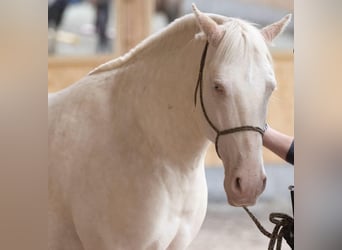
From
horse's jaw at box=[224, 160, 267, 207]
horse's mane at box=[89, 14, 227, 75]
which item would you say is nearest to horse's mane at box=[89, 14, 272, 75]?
horse's mane at box=[89, 14, 227, 75]

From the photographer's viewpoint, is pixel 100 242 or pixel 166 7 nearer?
pixel 100 242

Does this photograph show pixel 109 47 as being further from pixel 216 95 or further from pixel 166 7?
pixel 216 95

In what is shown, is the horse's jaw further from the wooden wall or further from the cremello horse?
the wooden wall

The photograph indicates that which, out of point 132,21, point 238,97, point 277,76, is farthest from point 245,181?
point 132,21

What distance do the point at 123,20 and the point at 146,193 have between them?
2.63 ft

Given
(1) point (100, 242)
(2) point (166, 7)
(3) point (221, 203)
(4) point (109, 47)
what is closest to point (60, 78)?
(4) point (109, 47)

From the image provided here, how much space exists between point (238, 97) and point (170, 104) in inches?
6.1

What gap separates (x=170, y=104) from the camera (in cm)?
80

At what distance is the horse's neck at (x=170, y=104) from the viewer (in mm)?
780

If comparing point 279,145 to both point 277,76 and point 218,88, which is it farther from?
point 277,76

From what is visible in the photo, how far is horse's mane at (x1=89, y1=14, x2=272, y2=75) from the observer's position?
698 mm

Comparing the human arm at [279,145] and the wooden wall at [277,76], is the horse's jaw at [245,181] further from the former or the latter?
the wooden wall at [277,76]

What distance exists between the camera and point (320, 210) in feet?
2.23

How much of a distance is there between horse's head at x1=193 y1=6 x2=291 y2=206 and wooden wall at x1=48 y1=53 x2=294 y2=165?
18.2 inches
